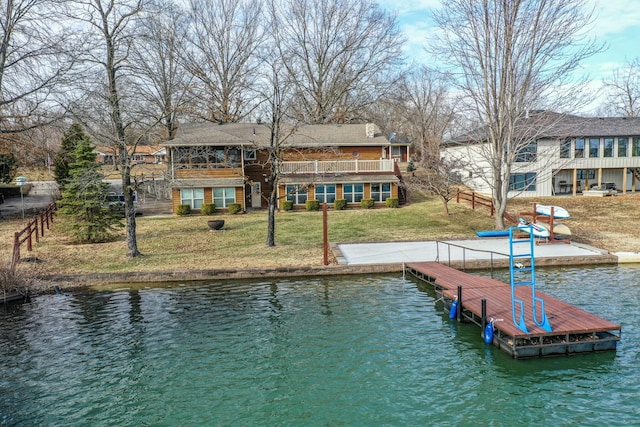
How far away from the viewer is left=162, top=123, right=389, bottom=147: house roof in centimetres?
3584

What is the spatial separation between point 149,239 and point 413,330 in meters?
17.2

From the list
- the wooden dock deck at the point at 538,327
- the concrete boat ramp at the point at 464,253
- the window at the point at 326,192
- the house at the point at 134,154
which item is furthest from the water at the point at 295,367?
the window at the point at 326,192

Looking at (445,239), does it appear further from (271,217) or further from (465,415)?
(465,415)

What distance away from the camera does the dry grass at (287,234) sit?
20.4 meters

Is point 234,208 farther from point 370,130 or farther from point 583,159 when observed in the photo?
point 583,159

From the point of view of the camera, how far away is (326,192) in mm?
37125

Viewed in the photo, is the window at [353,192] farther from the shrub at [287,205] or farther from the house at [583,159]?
the house at [583,159]

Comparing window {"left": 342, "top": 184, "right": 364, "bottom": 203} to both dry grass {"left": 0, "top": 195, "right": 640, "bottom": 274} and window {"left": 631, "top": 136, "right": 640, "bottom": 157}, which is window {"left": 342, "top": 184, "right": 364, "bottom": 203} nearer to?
dry grass {"left": 0, "top": 195, "right": 640, "bottom": 274}

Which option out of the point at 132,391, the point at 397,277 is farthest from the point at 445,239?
the point at 132,391

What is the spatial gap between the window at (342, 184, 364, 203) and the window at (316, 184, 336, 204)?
821 millimetres

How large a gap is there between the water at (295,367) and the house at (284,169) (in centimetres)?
2048

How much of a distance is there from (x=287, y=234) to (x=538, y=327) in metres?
16.6

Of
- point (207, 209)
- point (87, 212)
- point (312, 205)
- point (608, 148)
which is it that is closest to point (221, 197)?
point (207, 209)

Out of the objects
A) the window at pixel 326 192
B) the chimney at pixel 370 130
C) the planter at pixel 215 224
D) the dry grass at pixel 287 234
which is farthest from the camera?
the chimney at pixel 370 130
